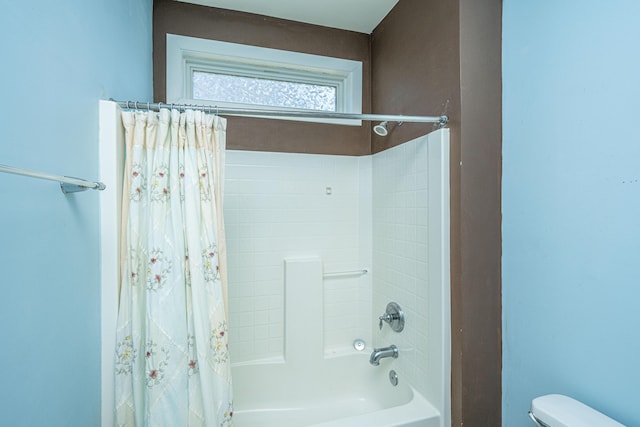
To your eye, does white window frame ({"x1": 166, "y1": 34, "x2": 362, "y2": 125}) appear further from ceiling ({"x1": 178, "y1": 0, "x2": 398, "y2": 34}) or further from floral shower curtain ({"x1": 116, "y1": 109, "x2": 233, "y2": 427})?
floral shower curtain ({"x1": 116, "y1": 109, "x2": 233, "y2": 427})

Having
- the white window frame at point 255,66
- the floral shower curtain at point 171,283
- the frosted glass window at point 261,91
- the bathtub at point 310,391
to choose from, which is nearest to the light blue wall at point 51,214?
the floral shower curtain at point 171,283

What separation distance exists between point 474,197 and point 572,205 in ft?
1.03

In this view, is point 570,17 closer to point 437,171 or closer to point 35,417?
point 437,171

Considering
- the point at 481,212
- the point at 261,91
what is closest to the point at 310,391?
the point at 481,212

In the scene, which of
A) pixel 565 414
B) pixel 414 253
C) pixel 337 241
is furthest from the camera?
pixel 337 241

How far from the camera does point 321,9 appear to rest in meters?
1.69

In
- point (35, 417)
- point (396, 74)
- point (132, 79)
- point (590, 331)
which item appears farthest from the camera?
point (396, 74)

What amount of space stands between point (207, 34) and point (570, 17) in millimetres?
1688

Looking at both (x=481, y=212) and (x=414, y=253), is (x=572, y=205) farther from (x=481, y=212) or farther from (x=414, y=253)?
(x=414, y=253)

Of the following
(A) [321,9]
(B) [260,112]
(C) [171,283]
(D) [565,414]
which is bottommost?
(D) [565,414]

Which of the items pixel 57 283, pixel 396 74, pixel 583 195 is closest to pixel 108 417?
pixel 57 283

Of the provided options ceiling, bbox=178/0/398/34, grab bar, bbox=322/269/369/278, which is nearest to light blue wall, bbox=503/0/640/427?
ceiling, bbox=178/0/398/34

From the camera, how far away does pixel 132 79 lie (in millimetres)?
1272

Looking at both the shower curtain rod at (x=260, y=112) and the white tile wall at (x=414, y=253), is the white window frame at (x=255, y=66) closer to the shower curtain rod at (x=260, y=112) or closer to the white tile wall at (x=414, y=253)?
the shower curtain rod at (x=260, y=112)
